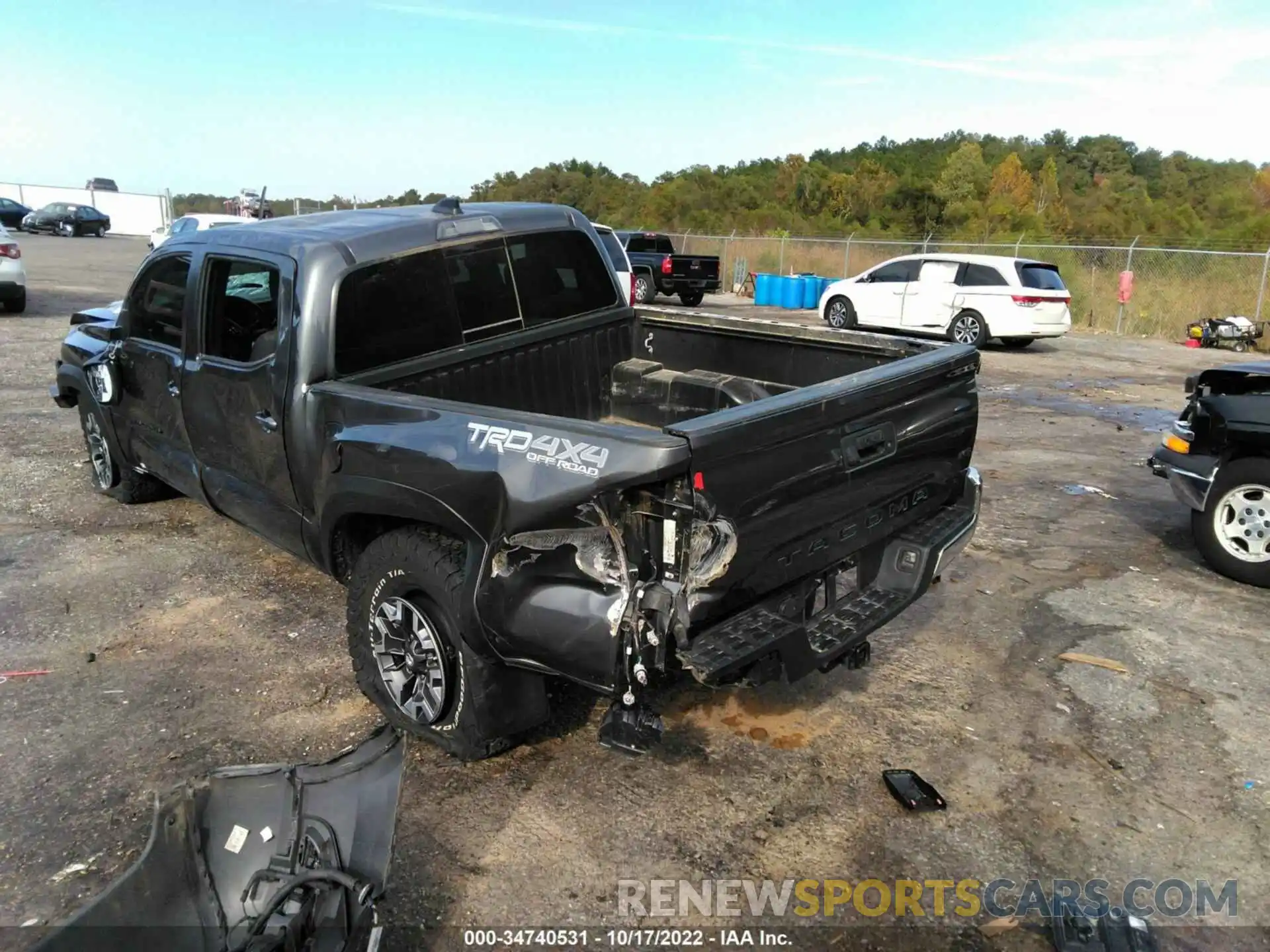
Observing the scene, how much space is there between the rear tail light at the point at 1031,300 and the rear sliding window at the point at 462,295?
41.1 ft

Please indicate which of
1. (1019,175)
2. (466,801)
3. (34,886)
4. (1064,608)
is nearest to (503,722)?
(466,801)

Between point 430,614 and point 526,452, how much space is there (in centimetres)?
89

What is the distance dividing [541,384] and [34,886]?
2905mm

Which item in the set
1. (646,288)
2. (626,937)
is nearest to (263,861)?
(626,937)

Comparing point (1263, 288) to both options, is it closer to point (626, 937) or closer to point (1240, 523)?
point (1240, 523)

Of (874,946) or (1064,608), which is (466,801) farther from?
(1064,608)

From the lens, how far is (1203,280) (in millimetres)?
19859

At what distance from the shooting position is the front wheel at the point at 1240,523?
523 cm

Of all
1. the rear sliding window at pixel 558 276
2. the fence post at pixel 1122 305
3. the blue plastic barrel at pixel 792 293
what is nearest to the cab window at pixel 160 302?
the rear sliding window at pixel 558 276

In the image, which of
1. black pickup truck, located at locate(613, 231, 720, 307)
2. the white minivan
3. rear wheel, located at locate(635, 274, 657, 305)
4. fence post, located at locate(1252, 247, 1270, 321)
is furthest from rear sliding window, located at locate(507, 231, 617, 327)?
fence post, located at locate(1252, 247, 1270, 321)

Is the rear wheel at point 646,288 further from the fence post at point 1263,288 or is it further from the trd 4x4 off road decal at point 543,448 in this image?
the trd 4x4 off road decal at point 543,448

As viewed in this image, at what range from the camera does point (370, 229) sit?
13.1ft

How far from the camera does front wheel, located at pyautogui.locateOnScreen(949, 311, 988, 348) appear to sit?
15977 millimetres

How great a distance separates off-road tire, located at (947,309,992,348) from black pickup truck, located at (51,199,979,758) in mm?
12397
